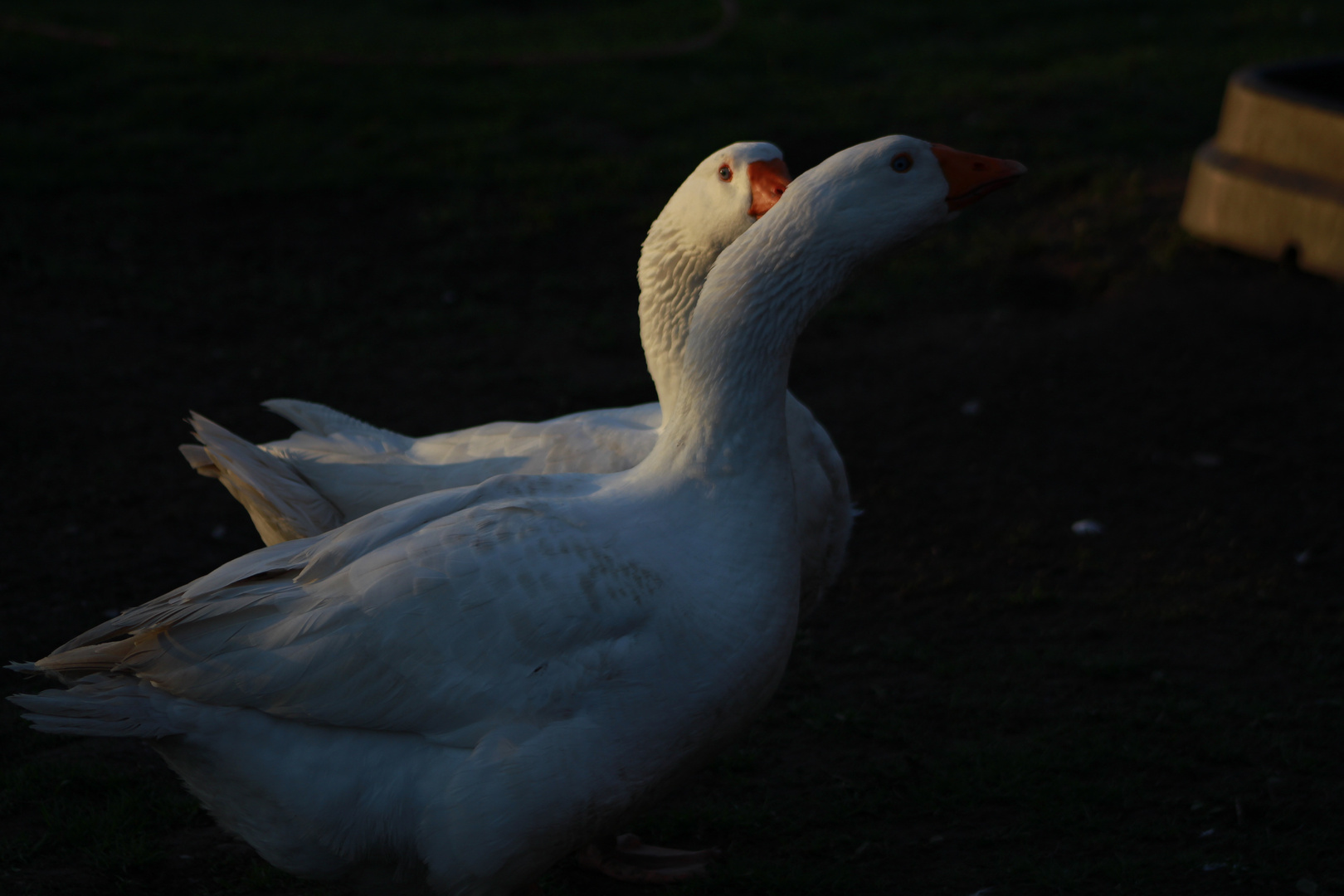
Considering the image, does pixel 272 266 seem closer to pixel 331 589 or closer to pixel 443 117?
pixel 443 117

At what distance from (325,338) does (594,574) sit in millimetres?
4664

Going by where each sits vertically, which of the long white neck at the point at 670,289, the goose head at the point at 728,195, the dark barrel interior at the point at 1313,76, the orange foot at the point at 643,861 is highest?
the dark barrel interior at the point at 1313,76

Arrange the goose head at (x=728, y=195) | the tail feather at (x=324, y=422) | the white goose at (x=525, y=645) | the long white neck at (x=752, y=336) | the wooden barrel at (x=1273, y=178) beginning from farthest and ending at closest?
the wooden barrel at (x=1273, y=178) → the tail feather at (x=324, y=422) → the goose head at (x=728, y=195) → the long white neck at (x=752, y=336) → the white goose at (x=525, y=645)

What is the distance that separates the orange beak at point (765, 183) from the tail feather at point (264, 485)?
1.56 meters

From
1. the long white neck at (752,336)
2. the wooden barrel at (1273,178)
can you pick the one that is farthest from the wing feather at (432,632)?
the wooden barrel at (1273,178)

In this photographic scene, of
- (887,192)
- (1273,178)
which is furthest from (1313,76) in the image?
(887,192)

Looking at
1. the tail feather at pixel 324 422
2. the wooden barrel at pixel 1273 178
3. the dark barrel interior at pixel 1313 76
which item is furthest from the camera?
the dark barrel interior at pixel 1313 76

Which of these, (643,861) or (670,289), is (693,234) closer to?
(670,289)

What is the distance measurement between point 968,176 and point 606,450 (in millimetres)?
1422

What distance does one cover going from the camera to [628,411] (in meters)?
3.83

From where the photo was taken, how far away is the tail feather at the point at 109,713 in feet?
8.30

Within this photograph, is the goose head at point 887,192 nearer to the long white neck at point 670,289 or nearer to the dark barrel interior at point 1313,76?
the long white neck at point 670,289

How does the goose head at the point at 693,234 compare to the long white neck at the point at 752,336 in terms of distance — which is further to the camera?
the goose head at the point at 693,234

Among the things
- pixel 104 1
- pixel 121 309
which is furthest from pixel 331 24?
pixel 121 309
